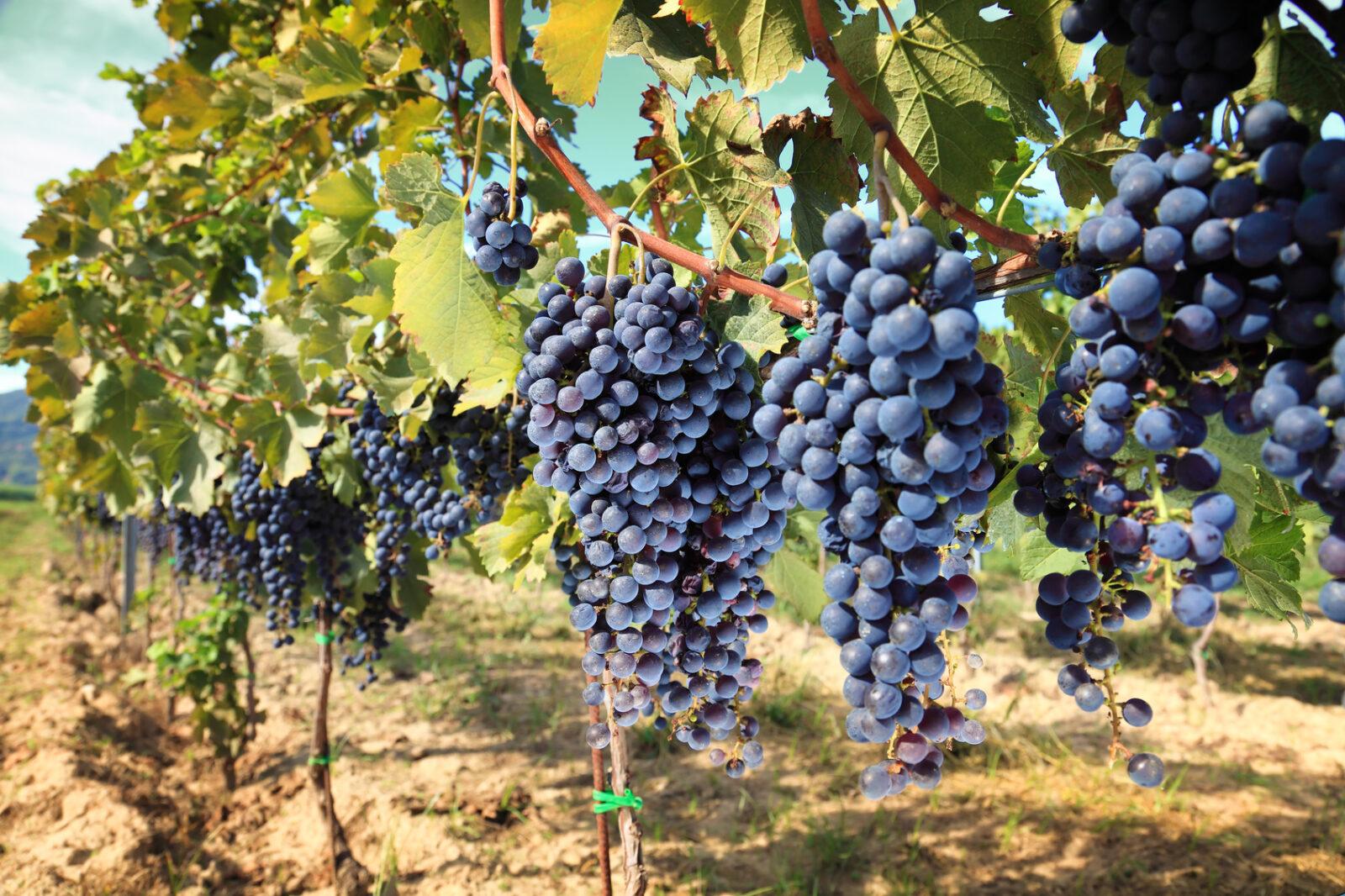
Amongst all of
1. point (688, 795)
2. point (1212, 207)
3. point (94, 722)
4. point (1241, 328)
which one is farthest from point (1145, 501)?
point (94, 722)

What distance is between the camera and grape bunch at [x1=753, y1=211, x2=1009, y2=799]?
0.79 meters

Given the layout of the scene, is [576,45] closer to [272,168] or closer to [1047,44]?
[1047,44]

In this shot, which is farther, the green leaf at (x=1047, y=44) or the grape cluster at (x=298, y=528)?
the grape cluster at (x=298, y=528)

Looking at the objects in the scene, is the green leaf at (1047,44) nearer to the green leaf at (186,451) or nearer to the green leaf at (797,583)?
the green leaf at (797,583)

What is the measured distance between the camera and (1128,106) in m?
1.26

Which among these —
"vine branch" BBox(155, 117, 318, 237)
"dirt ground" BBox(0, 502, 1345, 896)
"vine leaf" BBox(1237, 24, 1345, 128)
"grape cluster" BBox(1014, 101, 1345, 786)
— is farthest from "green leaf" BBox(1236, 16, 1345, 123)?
"vine branch" BBox(155, 117, 318, 237)

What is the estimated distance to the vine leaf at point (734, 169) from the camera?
51.8 inches

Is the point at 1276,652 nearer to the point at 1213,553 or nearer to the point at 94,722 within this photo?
the point at 1213,553

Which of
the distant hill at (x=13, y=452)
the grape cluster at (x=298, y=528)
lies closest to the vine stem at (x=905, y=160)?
the grape cluster at (x=298, y=528)

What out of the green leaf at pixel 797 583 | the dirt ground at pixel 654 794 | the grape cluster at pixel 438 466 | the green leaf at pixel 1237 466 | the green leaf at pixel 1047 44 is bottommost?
the dirt ground at pixel 654 794

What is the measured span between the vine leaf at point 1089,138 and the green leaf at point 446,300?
1.07 m

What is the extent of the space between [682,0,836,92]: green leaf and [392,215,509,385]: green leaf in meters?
0.59

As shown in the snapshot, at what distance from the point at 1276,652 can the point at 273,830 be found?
417 inches

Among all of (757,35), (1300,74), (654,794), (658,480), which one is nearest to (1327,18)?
(1300,74)
